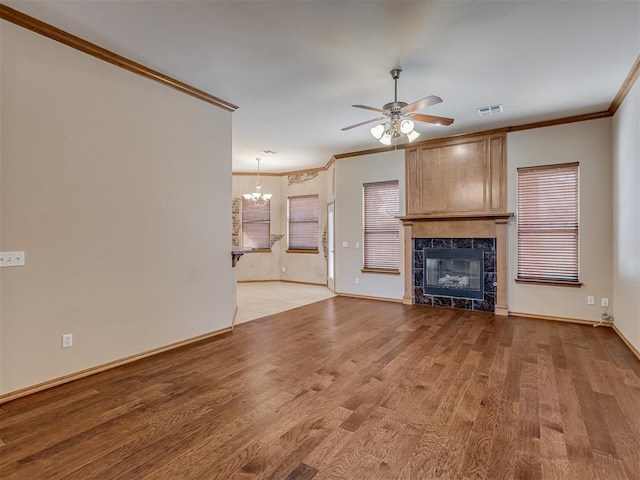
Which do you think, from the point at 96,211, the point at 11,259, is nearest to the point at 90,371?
the point at 11,259

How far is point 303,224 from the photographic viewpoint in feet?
29.7

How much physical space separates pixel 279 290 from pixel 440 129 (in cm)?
486

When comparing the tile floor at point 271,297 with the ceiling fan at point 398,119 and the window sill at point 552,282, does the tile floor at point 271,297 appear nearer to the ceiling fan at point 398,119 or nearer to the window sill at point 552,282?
the ceiling fan at point 398,119

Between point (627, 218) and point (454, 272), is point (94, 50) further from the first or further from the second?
point (627, 218)

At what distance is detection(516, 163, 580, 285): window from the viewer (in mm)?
4840

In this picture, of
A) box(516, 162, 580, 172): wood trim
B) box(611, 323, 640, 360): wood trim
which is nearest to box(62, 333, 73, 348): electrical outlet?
box(611, 323, 640, 360): wood trim

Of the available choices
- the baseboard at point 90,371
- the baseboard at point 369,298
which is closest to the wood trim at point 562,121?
the baseboard at point 369,298

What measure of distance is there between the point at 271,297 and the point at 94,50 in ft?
16.4

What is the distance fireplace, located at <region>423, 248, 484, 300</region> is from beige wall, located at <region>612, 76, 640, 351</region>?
5.58 feet

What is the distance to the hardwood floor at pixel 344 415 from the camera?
1827mm

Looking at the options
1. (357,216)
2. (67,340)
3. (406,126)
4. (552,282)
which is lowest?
(67,340)

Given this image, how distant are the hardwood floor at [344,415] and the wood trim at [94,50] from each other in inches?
117

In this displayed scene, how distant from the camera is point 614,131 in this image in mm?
4445

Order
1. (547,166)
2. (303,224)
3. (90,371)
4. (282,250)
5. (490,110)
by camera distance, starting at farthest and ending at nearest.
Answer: (282,250) → (303,224) → (547,166) → (490,110) → (90,371)
